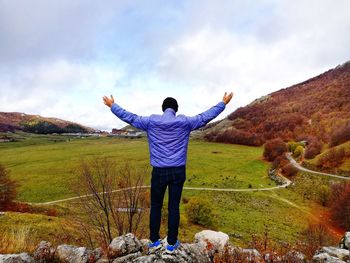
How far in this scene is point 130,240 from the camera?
9742 millimetres

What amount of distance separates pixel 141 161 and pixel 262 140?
206 feet

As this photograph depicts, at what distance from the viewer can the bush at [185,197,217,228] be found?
47031 millimetres

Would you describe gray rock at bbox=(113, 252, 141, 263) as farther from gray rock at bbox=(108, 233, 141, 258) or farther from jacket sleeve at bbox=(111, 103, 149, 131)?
jacket sleeve at bbox=(111, 103, 149, 131)

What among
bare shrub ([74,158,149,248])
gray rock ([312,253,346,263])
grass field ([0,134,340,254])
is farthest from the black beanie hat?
bare shrub ([74,158,149,248])

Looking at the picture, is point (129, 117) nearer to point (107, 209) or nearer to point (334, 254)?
point (334, 254)

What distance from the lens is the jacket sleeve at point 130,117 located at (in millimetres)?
8258

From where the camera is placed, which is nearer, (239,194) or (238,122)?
(239,194)

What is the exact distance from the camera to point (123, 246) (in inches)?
373

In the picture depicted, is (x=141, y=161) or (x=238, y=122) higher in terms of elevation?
(x=238, y=122)

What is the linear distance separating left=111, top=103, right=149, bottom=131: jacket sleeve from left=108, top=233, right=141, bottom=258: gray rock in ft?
11.8

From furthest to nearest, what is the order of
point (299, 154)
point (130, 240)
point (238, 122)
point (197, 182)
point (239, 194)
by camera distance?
1. point (238, 122)
2. point (299, 154)
3. point (197, 182)
4. point (239, 194)
5. point (130, 240)

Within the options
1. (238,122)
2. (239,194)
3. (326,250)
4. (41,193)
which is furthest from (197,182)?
(238,122)

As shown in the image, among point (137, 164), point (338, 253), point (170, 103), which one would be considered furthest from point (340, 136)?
point (170, 103)

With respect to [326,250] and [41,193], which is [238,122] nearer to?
[41,193]
